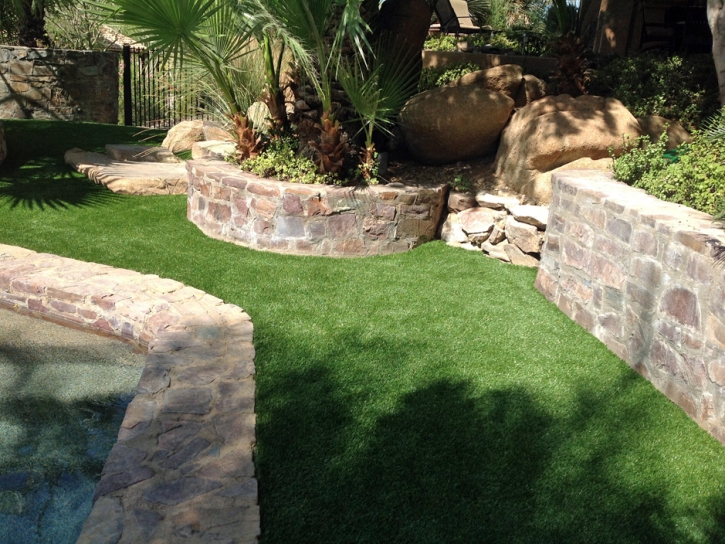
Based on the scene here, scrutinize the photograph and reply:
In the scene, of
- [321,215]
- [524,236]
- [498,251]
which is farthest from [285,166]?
[524,236]

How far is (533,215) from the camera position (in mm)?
6625

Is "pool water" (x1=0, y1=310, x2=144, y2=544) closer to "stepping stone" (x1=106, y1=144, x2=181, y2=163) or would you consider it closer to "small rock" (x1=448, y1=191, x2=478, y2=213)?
"small rock" (x1=448, y1=191, x2=478, y2=213)

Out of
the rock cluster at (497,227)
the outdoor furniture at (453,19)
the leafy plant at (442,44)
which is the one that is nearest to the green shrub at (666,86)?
the rock cluster at (497,227)

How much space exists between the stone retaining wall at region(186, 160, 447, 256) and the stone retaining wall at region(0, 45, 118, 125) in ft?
25.3

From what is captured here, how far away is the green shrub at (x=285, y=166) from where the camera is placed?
7.01m

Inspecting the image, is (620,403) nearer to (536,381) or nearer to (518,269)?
(536,381)

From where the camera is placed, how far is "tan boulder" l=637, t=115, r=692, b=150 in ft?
24.1

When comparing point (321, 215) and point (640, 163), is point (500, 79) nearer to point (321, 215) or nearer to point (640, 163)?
point (640, 163)

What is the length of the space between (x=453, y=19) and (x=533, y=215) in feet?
22.9

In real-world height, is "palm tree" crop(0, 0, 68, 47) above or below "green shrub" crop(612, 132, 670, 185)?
above

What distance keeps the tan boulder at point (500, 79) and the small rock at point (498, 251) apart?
5.95ft

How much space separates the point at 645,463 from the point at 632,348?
3.76 feet

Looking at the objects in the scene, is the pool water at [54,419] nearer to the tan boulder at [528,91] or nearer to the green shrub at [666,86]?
the tan boulder at [528,91]

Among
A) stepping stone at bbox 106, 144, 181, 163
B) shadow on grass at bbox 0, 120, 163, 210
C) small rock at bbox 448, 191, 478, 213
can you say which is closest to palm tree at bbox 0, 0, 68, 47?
shadow on grass at bbox 0, 120, 163, 210
